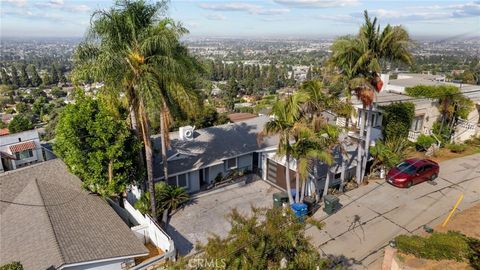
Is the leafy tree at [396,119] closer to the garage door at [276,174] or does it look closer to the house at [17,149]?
the garage door at [276,174]

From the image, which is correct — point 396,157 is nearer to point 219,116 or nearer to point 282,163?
point 282,163

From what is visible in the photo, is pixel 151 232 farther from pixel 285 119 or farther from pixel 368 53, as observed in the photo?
pixel 368 53

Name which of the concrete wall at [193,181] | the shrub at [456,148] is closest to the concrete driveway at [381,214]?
the shrub at [456,148]

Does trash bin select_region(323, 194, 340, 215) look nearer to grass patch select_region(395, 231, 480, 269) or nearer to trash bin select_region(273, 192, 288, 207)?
trash bin select_region(273, 192, 288, 207)

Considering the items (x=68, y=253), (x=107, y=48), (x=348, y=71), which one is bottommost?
(x=68, y=253)

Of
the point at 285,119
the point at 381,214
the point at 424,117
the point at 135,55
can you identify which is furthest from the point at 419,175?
the point at 135,55

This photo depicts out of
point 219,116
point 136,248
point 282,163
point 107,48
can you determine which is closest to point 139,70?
point 107,48
